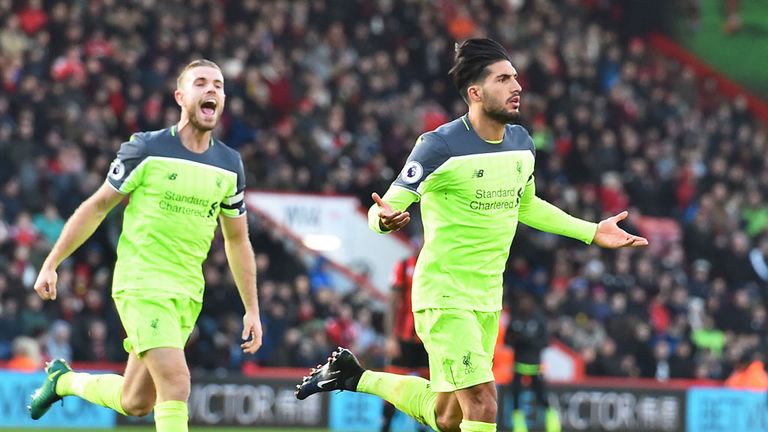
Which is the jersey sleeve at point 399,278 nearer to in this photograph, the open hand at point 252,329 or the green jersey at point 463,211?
the open hand at point 252,329

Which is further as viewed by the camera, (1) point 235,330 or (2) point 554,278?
(2) point 554,278

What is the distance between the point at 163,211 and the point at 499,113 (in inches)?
82.0

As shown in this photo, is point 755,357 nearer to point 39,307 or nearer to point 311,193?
point 311,193

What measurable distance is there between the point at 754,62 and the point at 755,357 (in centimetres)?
941

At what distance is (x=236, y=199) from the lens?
9297mm

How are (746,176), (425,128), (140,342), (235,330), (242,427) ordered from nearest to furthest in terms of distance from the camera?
1. (140,342)
2. (242,427)
3. (235,330)
4. (425,128)
5. (746,176)

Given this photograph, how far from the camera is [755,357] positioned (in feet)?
71.5

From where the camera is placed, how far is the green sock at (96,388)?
364 inches

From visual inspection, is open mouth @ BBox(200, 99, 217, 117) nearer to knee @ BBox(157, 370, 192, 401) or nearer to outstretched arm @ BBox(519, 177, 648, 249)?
knee @ BBox(157, 370, 192, 401)

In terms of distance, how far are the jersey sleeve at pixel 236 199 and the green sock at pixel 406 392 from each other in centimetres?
132

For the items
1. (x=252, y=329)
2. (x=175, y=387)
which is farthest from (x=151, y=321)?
(x=252, y=329)

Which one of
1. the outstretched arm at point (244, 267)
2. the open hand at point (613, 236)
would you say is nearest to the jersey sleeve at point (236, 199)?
the outstretched arm at point (244, 267)

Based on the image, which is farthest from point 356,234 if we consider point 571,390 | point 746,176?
point 746,176

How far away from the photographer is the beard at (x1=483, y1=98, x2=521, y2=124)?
8586 millimetres
